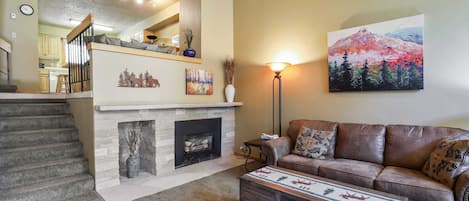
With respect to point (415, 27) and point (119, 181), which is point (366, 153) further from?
point (119, 181)

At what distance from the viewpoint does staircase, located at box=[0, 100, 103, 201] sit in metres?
2.68

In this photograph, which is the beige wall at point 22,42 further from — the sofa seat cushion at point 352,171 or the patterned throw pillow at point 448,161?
the patterned throw pillow at point 448,161

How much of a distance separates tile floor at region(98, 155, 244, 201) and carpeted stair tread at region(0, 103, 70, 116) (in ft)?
5.56

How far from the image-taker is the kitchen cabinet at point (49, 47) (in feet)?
24.6

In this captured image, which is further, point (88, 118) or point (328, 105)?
point (328, 105)

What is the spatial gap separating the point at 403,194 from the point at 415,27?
191 centimetres

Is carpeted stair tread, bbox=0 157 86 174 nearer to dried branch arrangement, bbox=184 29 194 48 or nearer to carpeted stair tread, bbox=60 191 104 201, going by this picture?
carpeted stair tread, bbox=60 191 104 201

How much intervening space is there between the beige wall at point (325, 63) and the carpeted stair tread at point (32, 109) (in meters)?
3.10

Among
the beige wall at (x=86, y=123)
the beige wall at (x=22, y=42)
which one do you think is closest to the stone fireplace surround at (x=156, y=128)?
the beige wall at (x=86, y=123)

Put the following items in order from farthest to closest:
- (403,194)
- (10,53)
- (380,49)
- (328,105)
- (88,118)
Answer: (10,53)
(328,105)
(88,118)
(380,49)
(403,194)

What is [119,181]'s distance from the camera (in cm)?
321

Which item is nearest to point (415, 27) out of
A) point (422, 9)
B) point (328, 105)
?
point (422, 9)

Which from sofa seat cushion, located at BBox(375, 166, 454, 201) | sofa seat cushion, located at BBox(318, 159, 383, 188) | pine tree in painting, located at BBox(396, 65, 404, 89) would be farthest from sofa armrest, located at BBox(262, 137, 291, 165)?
pine tree in painting, located at BBox(396, 65, 404, 89)

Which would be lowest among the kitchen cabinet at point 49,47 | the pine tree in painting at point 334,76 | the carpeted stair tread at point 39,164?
the carpeted stair tread at point 39,164
